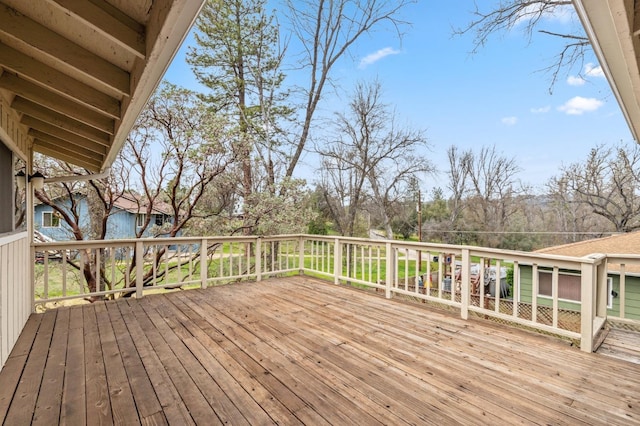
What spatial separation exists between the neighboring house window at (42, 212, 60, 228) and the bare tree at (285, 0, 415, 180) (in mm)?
6033

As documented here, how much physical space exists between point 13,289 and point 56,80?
2048 mm

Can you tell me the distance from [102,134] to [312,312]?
3186mm

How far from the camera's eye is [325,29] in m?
9.55

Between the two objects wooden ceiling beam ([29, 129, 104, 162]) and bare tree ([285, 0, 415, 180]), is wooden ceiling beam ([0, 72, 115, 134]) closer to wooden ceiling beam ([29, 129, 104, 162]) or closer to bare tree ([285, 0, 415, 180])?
wooden ceiling beam ([29, 129, 104, 162])

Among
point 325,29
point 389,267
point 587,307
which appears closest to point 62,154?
point 389,267

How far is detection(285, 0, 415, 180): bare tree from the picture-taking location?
9211 millimetres

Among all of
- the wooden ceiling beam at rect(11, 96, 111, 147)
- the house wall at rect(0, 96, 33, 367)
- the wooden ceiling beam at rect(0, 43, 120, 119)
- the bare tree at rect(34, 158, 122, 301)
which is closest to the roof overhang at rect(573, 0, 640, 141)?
the wooden ceiling beam at rect(0, 43, 120, 119)

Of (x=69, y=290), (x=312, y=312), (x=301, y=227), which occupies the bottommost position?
(x=69, y=290)

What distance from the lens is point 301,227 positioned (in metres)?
8.04

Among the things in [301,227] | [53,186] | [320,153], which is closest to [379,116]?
[320,153]

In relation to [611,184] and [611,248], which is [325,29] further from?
[611,184]

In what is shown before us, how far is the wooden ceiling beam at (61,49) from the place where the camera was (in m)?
1.58

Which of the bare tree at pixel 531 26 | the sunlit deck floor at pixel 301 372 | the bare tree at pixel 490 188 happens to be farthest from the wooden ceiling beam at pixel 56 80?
the bare tree at pixel 490 188

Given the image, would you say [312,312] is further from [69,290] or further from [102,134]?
[69,290]
